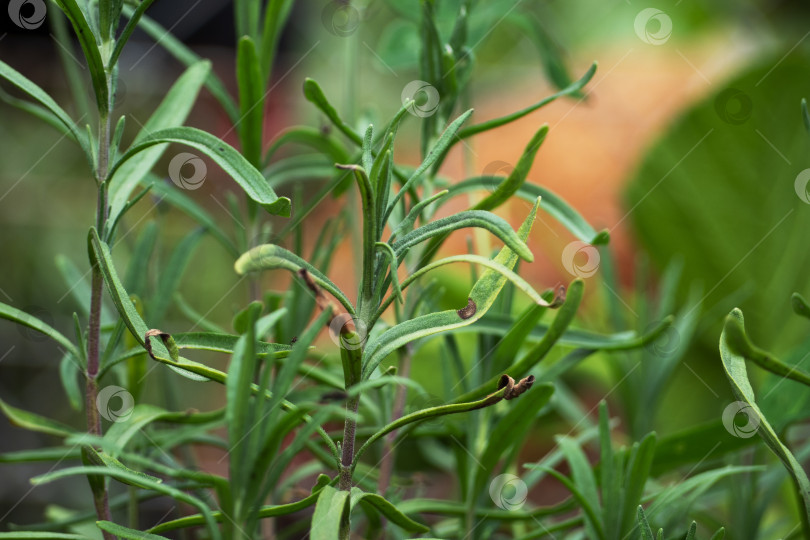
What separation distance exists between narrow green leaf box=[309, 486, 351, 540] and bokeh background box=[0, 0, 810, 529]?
0.21 meters

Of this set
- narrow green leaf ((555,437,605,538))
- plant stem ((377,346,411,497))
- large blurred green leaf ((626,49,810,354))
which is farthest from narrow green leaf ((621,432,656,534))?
large blurred green leaf ((626,49,810,354))

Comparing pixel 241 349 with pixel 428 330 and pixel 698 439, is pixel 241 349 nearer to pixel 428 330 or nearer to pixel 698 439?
pixel 428 330

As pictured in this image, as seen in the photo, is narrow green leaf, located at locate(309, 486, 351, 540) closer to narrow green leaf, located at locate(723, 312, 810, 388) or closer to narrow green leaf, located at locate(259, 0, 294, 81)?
narrow green leaf, located at locate(723, 312, 810, 388)

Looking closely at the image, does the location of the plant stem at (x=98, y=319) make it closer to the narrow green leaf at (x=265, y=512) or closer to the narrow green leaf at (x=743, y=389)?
the narrow green leaf at (x=265, y=512)

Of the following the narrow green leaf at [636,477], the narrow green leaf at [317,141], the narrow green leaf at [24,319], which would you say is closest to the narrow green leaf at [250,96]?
the narrow green leaf at [317,141]

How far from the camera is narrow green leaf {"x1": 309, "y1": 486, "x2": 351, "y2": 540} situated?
22cm

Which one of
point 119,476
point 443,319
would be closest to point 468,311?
point 443,319

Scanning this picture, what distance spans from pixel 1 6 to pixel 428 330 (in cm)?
89

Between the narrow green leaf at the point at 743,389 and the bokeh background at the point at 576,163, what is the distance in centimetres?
10

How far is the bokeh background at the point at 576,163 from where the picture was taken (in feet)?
2.25

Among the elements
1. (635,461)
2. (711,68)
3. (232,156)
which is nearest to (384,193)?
(232,156)

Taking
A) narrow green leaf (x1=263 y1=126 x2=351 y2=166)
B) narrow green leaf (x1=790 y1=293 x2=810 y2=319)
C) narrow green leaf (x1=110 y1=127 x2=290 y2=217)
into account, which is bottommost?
narrow green leaf (x1=790 y1=293 x2=810 y2=319)

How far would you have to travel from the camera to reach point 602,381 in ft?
2.78

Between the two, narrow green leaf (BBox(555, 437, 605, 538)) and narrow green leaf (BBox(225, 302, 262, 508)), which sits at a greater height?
narrow green leaf (BBox(225, 302, 262, 508))
